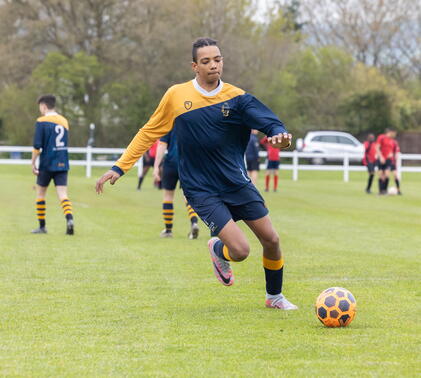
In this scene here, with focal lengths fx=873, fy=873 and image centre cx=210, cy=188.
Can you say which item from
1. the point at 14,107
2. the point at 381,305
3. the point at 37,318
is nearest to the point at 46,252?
the point at 37,318

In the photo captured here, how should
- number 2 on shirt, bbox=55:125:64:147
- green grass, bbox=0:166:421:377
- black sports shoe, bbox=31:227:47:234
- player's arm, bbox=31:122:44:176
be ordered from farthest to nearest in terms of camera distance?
1. black sports shoe, bbox=31:227:47:234
2. number 2 on shirt, bbox=55:125:64:147
3. player's arm, bbox=31:122:44:176
4. green grass, bbox=0:166:421:377

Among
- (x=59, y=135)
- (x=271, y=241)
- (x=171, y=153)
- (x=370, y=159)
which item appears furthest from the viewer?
(x=370, y=159)

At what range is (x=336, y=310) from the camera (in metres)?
6.32

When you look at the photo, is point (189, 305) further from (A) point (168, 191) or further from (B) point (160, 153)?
(A) point (168, 191)

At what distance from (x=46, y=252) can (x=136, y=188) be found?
1607 cm

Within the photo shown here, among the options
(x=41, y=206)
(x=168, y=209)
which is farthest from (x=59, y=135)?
(x=168, y=209)

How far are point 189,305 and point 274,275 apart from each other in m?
0.78

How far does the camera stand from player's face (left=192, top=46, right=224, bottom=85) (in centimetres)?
677

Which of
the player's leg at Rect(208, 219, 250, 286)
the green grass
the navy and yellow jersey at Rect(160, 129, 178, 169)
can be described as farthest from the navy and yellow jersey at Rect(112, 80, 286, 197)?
the navy and yellow jersey at Rect(160, 129, 178, 169)

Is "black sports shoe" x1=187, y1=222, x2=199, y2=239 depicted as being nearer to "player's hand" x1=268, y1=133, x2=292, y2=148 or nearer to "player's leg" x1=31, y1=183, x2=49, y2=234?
"player's leg" x1=31, y1=183, x2=49, y2=234

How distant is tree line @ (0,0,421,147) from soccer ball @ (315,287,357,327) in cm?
4048

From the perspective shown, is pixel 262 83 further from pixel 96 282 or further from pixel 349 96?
pixel 96 282

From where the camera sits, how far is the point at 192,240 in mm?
12984

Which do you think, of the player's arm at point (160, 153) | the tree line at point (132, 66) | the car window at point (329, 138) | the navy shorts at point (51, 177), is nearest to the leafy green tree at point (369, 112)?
the tree line at point (132, 66)
